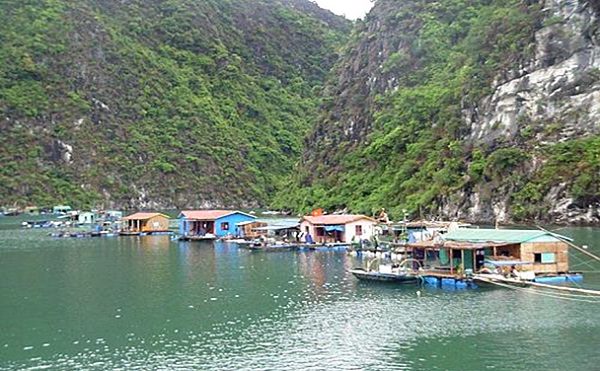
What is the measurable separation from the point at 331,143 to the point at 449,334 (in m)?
110

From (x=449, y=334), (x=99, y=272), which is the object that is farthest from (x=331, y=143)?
(x=449, y=334)

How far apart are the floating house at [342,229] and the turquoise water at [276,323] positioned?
18.4 m

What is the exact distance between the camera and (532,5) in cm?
11088

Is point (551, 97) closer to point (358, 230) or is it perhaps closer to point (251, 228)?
point (358, 230)

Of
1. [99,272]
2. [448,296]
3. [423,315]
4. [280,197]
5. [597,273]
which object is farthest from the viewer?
[280,197]

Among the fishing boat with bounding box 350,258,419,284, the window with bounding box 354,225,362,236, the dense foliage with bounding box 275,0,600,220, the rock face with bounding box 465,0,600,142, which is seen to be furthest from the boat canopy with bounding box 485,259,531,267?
the rock face with bounding box 465,0,600,142

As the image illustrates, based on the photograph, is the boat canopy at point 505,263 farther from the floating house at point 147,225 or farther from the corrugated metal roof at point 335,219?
the floating house at point 147,225

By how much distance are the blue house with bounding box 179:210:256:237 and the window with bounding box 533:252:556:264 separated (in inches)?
1954

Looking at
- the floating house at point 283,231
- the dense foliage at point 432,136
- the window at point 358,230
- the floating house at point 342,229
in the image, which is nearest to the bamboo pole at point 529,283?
the floating house at point 342,229

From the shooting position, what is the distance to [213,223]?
96.2 m

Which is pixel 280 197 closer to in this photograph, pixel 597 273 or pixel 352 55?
pixel 352 55

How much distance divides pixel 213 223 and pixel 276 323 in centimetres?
5794

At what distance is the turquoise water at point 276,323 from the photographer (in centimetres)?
3181

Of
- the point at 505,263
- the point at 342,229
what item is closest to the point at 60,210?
the point at 342,229
